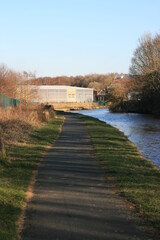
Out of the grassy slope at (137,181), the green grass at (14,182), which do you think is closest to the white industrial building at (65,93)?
the green grass at (14,182)

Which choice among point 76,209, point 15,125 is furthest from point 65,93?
point 76,209

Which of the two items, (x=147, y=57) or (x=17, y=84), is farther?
(x=147, y=57)

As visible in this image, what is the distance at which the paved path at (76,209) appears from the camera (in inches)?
198

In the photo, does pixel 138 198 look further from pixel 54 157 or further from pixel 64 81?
pixel 64 81

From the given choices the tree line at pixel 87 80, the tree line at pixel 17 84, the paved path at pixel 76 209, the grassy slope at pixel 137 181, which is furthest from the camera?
the tree line at pixel 87 80

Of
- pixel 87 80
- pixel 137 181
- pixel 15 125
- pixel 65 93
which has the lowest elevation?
pixel 137 181

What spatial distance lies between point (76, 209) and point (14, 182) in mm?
2455

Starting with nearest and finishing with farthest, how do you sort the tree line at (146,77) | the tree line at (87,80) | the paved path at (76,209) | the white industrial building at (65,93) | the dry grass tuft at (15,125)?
the paved path at (76,209) → the dry grass tuft at (15,125) → the tree line at (146,77) → the white industrial building at (65,93) → the tree line at (87,80)

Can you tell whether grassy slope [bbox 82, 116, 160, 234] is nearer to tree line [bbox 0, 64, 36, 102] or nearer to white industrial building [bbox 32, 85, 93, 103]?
tree line [bbox 0, 64, 36, 102]

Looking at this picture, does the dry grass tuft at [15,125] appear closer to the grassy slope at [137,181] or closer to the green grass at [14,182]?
the green grass at [14,182]

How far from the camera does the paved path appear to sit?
503cm

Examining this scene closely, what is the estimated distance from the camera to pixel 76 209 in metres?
6.20

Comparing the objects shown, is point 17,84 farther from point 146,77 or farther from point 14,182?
point 14,182

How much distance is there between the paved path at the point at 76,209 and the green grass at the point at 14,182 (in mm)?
227
